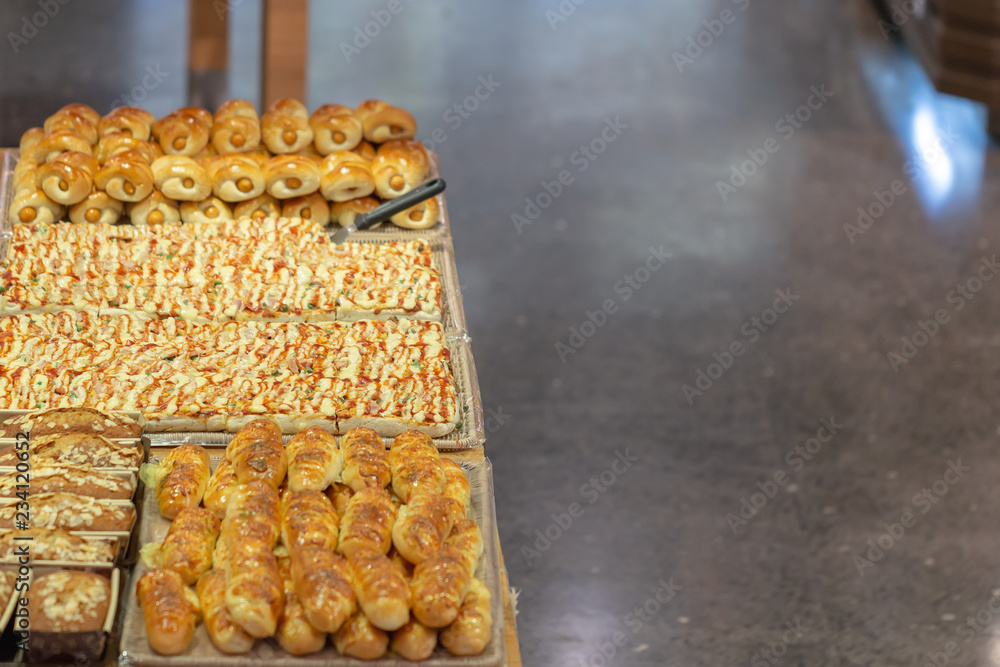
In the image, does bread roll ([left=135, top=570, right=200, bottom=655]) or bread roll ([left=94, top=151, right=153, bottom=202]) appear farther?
bread roll ([left=94, top=151, right=153, bottom=202])

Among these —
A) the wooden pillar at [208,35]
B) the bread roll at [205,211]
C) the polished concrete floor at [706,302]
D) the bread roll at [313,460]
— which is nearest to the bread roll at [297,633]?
the bread roll at [313,460]

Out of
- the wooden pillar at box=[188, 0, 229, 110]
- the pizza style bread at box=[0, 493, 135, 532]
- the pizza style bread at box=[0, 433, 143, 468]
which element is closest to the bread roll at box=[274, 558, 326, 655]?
the pizza style bread at box=[0, 493, 135, 532]

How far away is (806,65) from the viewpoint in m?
8.18

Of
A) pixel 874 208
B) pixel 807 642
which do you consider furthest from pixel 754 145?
pixel 807 642

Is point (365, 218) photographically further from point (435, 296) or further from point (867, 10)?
point (867, 10)

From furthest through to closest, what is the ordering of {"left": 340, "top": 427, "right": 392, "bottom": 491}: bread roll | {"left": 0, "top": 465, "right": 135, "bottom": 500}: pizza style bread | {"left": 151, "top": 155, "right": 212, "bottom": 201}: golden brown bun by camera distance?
1. {"left": 151, "top": 155, "right": 212, "bottom": 201}: golden brown bun
2. {"left": 340, "top": 427, "right": 392, "bottom": 491}: bread roll
3. {"left": 0, "top": 465, "right": 135, "bottom": 500}: pizza style bread

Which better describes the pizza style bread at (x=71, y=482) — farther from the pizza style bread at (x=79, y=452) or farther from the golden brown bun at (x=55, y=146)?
the golden brown bun at (x=55, y=146)

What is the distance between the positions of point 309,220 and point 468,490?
52.9 inches

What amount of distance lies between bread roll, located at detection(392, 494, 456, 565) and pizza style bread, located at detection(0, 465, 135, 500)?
59cm

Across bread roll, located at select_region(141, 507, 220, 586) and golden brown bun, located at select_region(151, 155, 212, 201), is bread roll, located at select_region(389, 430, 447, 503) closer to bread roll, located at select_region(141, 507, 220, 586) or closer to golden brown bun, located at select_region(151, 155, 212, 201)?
bread roll, located at select_region(141, 507, 220, 586)

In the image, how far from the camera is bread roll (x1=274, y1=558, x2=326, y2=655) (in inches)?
70.1

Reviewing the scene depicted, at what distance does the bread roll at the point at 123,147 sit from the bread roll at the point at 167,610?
5.81 ft

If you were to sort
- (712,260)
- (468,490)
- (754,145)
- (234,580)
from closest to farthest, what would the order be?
(234,580), (468,490), (712,260), (754,145)

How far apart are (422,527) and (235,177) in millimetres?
1667
